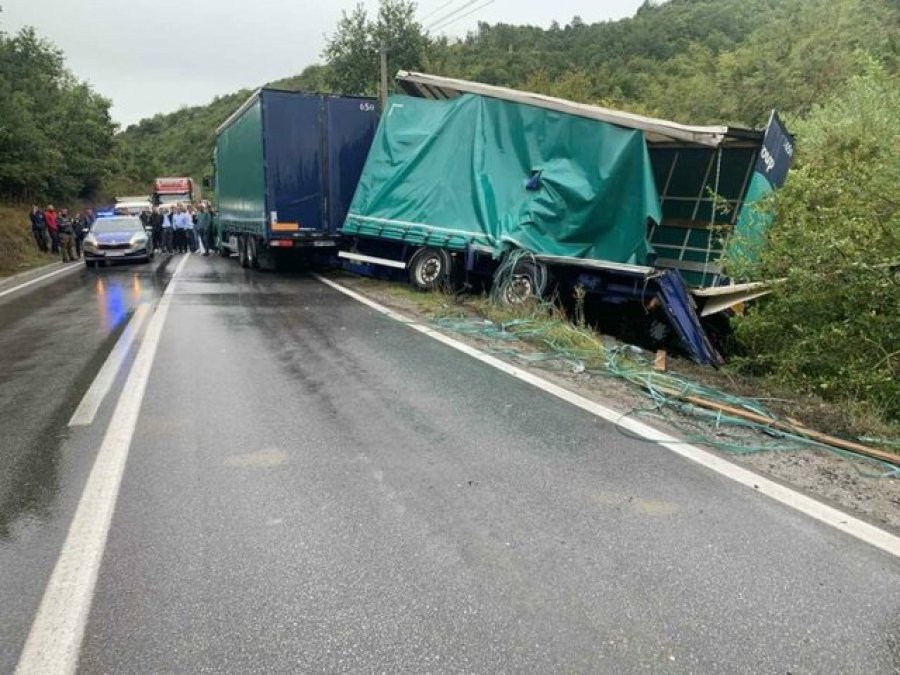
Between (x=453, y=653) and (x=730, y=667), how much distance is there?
0.98 m

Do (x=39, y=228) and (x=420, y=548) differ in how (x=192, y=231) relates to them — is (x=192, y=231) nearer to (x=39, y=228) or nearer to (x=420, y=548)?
(x=39, y=228)

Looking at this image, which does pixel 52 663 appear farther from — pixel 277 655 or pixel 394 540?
pixel 394 540

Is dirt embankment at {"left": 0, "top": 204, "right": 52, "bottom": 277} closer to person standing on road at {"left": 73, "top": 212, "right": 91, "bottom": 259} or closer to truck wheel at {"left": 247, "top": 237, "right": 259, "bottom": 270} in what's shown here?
person standing on road at {"left": 73, "top": 212, "right": 91, "bottom": 259}

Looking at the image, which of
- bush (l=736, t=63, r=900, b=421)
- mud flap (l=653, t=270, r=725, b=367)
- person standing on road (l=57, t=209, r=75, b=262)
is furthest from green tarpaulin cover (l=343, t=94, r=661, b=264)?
person standing on road (l=57, t=209, r=75, b=262)

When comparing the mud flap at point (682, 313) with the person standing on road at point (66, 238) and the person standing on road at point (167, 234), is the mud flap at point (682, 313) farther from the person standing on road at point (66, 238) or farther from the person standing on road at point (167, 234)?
the person standing on road at point (167, 234)

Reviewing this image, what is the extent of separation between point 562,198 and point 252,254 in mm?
9311

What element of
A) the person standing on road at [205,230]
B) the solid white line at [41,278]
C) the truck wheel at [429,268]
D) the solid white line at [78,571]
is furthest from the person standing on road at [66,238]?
the solid white line at [78,571]

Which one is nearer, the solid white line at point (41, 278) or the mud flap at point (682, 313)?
the mud flap at point (682, 313)

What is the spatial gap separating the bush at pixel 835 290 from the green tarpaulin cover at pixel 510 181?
8.19ft

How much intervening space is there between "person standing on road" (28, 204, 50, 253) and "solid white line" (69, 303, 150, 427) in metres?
17.0

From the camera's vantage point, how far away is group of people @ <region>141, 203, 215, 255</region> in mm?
24114

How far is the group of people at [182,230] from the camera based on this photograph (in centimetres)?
2411

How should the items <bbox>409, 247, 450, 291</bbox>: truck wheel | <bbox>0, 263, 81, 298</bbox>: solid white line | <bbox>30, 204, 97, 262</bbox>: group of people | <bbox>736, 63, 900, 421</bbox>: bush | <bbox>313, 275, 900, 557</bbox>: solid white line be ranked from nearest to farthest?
1. <bbox>313, 275, 900, 557</bbox>: solid white line
2. <bbox>736, 63, 900, 421</bbox>: bush
3. <bbox>409, 247, 450, 291</bbox>: truck wheel
4. <bbox>0, 263, 81, 298</bbox>: solid white line
5. <bbox>30, 204, 97, 262</bbox>: group of people

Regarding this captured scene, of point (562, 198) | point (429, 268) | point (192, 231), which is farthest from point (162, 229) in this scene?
point (562, 198)
